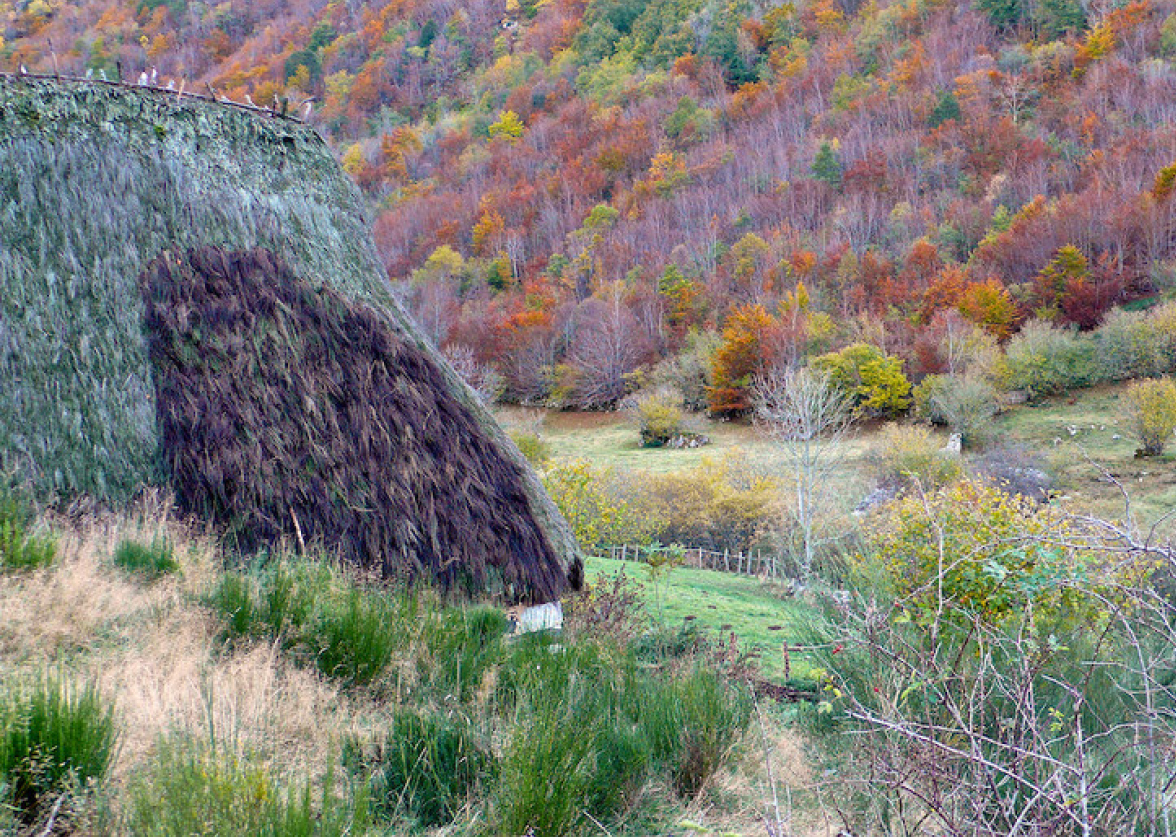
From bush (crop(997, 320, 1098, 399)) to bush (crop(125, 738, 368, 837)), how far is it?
132ft

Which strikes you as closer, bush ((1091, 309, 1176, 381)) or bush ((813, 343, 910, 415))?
bush ((1091, 309, 1176, 381))

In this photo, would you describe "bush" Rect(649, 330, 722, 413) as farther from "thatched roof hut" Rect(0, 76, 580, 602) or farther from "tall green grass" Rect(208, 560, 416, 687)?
"tall green grass" Rect(208, 560, 416, 687)

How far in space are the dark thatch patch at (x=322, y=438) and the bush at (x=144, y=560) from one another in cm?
87

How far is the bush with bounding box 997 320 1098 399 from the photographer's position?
124ft

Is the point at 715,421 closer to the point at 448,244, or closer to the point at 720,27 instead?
the point at 448,244

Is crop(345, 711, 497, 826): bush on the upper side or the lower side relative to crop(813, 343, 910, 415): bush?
upper

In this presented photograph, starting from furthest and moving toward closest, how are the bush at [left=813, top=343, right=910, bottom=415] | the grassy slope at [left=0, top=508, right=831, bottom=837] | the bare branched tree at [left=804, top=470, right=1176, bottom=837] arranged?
the bush at [left=813, top=343, right=910, bottom=415], the grassy slope at [left=0, top=508, right=831, bottom=837], the bare branched tree at [left=804, top=470, right=1176, bottom=837]

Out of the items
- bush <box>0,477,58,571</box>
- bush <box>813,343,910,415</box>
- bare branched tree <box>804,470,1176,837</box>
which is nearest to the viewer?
bare branched tree <box>804,470,1176,837</box>

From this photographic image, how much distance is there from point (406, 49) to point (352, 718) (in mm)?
130872

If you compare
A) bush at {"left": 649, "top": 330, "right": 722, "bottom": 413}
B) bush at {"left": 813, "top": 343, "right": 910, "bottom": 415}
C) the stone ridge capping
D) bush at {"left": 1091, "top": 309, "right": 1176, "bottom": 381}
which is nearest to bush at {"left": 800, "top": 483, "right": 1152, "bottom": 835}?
the stone ridge capping

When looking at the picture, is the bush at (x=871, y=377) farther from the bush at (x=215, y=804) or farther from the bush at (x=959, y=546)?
the bush at (x=215, y=804)

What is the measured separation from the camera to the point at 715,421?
44969 mm

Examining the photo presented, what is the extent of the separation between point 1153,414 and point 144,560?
108 feet

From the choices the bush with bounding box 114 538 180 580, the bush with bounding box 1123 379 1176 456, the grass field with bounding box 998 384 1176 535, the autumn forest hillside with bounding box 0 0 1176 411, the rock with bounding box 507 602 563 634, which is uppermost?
the autumn forest hillside with bounding box 0 0 1176 411
